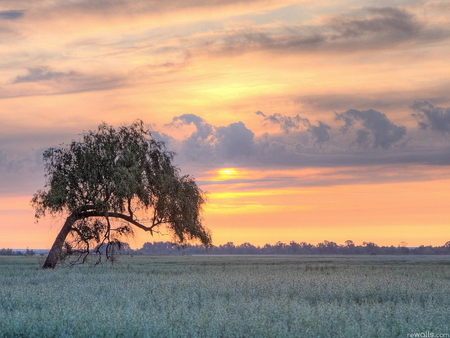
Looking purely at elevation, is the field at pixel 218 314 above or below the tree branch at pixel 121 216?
below

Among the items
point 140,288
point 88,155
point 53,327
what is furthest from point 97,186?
point 53,327

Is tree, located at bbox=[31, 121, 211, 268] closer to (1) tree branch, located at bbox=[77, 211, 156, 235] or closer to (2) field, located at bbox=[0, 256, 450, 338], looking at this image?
(1) tree branch, located at bbox=[77, 211, 156, 235]

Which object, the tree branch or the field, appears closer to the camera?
the field

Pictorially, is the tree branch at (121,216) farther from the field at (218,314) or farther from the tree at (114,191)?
the field at (218,314)

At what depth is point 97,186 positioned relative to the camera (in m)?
39.3

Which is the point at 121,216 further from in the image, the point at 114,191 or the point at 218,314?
the point at 218,314

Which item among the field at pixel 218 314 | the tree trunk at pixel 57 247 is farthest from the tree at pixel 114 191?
the field at pixel 218 314

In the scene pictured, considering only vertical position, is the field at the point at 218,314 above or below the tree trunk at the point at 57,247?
below

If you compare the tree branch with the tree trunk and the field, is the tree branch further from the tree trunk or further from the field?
the field

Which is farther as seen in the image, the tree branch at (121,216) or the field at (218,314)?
the tree branch at (121,216)

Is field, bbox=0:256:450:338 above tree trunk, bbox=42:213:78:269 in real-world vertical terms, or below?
below

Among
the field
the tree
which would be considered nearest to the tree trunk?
the tree

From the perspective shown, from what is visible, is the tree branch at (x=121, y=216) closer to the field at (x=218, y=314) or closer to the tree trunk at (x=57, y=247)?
the tree trunk at (x=57, y=247)

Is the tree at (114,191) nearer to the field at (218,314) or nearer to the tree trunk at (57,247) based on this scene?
the tree trunk at (57,247)
